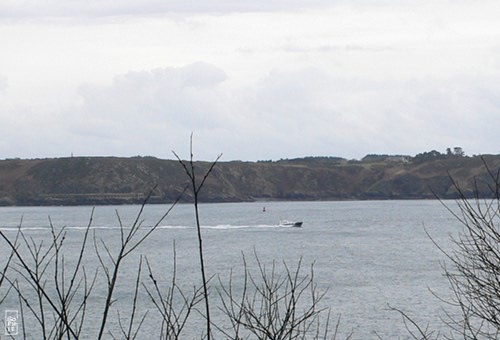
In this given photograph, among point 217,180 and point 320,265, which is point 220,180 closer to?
point 217,180

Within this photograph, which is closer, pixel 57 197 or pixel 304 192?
pixel 57 197

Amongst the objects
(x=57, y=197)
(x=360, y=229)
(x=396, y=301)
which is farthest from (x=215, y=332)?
(x=57, y=197)

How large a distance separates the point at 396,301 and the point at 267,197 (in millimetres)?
154111

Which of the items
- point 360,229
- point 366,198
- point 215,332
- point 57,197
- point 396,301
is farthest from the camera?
point 366,198

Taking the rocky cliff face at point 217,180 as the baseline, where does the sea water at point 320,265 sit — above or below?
below

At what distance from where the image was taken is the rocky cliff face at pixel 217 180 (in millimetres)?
175375

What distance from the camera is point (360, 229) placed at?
294ft

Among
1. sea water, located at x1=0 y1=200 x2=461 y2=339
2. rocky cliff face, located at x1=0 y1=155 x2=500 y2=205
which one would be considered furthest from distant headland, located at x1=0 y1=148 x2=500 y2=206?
sea water, located at x1=0 y1=200 x2=461 y2=339

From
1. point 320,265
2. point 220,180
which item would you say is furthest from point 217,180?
point 320,265

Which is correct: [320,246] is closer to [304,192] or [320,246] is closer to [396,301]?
[396,301]

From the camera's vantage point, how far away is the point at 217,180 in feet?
611

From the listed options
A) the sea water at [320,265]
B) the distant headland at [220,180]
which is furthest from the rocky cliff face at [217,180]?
the sea water at [320,265]

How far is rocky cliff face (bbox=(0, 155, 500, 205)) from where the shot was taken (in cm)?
17538

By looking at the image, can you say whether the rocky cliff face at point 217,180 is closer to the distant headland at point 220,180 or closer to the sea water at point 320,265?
the distant headland at point 220,180
